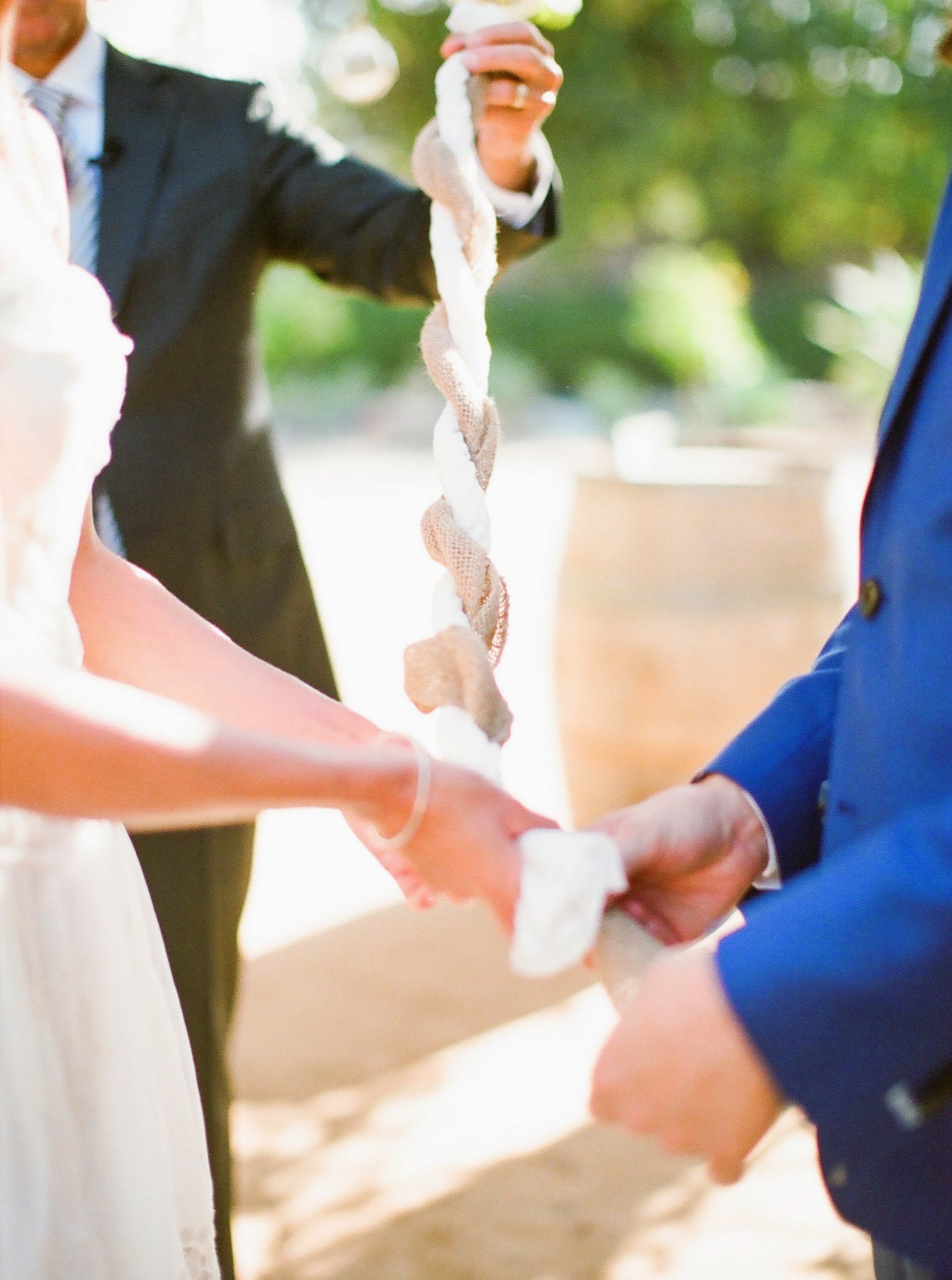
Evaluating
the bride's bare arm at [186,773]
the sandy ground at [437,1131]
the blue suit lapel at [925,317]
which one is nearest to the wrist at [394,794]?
the bride's bare arm at [186,773]

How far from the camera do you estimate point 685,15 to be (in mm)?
18469

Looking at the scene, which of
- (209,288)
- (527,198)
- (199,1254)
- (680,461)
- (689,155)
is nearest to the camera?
(199,1254)

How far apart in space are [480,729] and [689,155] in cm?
2125

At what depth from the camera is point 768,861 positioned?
1.56m

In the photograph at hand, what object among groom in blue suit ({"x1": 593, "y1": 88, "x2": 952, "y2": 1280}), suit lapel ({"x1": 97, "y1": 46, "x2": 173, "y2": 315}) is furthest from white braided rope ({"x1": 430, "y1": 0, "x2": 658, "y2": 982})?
suit lapel ({"x1": 97, "y1": 46, "x2": 173, "y2": 315})

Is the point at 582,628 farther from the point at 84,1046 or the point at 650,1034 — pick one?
the point at 650,1034

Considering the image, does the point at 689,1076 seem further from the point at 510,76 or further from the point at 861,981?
the point at 510,76

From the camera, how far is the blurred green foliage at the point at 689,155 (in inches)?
709

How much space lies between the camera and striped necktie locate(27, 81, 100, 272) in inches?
90.3

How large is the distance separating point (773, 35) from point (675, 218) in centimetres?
493

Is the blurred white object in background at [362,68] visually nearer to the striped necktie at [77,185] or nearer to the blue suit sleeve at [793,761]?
the striped necktie at [77,185]

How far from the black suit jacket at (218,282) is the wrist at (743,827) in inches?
44.9

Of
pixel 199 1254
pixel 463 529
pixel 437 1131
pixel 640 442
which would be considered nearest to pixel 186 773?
pixel 463 529

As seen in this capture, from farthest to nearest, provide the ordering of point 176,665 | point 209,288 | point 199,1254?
point 209,288, point 176,665, point 199,1254
